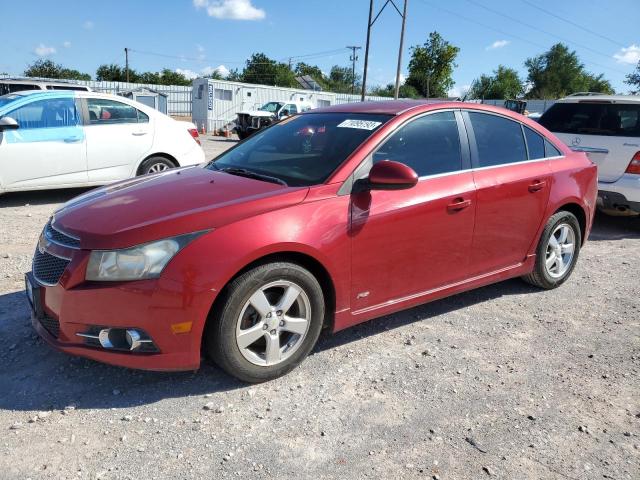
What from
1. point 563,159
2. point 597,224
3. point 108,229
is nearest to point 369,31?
point 597,224

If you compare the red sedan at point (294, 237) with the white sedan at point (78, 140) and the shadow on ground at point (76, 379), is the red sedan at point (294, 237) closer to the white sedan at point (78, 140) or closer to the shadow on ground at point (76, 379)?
the shadow on ground at point (76, 379)

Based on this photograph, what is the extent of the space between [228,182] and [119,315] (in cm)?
110

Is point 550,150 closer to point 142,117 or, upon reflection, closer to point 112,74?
point 142,117

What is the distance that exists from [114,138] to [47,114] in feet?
2.93

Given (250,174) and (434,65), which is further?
(434,65)

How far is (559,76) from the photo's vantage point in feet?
284

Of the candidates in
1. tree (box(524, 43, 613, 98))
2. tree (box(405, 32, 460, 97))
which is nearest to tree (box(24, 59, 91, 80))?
tree (box(405, 32, 460, 97))

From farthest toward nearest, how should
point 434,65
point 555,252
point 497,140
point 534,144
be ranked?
point 434,65
point 555,252
point 534,144
point 497,140

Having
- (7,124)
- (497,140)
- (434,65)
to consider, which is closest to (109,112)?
(7,124)

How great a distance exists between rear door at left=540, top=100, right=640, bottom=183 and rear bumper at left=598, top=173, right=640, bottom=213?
0.09 meters

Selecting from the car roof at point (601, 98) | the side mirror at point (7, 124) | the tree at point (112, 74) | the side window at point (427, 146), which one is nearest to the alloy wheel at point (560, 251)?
the side window at point (427, 146)

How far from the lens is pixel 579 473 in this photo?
2436mm

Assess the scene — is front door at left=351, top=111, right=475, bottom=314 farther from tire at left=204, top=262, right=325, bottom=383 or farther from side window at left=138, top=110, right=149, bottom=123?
side window at left=138, top=110, right=149, bottom=123

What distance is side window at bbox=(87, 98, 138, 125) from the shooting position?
25.0 feet
